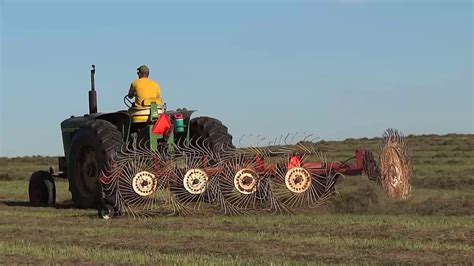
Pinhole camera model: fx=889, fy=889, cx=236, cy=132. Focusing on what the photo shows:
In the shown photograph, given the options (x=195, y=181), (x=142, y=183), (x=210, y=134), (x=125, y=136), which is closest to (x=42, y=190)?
(x=125, y=136)

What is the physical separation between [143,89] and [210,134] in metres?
1.25

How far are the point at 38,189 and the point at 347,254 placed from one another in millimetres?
9194

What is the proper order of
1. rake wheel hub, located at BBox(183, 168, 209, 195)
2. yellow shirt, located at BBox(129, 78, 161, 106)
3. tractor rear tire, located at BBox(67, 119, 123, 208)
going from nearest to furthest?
rake wheel hub, located at BBox(183, 168, 209, 195) < tractor rear tire, located at BBox(67, 119, 123, 208) < yellow shirt, located at BBox(129, 78, 161, 106)

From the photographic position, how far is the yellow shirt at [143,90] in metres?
13.7

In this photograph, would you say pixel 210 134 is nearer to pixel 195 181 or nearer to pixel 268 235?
pixel 195 181

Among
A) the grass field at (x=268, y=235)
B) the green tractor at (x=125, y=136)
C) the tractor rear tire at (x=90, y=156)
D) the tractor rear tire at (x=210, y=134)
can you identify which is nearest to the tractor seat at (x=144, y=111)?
the green tractor at (x=125, y=136)

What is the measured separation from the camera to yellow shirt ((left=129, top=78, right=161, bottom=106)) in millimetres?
13727

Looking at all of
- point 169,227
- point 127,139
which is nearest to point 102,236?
point 169,227

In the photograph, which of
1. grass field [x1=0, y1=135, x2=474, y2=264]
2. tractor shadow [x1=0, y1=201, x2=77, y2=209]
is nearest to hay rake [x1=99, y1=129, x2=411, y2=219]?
grass field [x1=0, y1=135, x2=474, y2=264]

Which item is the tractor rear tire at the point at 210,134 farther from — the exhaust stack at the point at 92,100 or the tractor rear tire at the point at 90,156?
the exhaust stack at the point at 92,100

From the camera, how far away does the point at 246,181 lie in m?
12.2

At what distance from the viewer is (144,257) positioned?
7.84m

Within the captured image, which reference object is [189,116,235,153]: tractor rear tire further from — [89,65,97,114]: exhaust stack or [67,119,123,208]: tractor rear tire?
[89,65,97,114]: exhaust stack

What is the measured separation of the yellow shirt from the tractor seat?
5 cm
